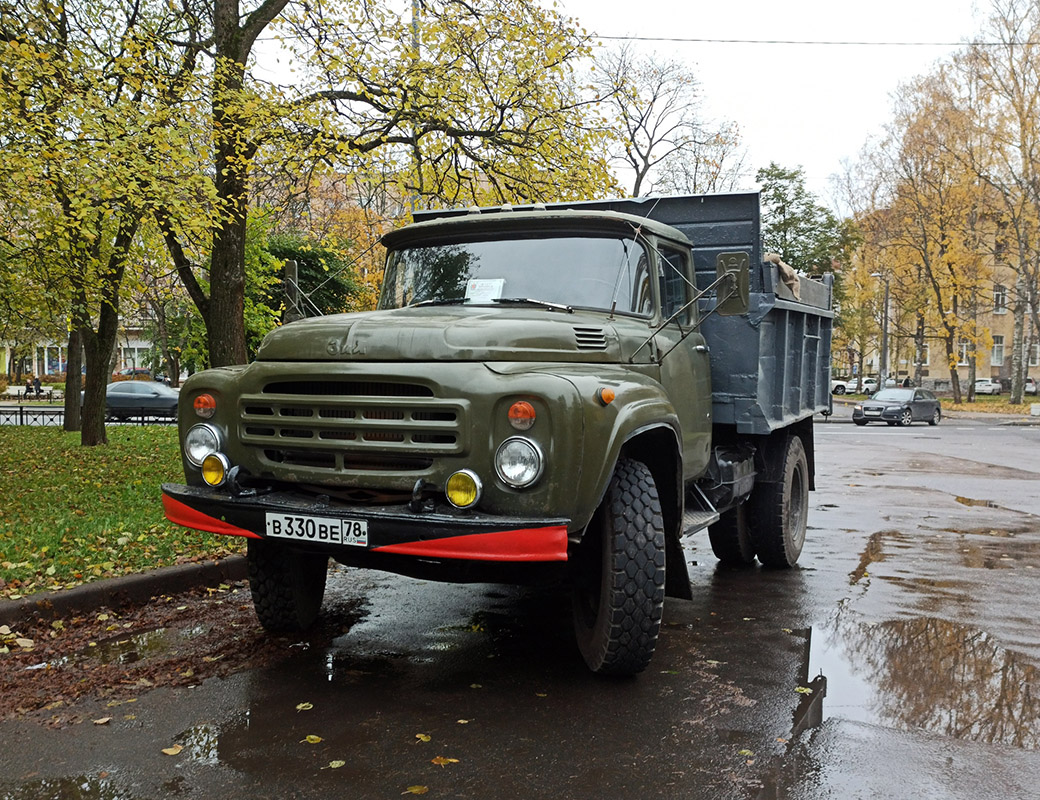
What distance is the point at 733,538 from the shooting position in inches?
298

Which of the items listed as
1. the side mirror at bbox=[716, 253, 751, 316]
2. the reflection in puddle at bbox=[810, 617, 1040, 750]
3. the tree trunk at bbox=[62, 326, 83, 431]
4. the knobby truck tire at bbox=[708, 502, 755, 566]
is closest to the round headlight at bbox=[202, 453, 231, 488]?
the side mirror at bbox=[716, 253, 751, 316]

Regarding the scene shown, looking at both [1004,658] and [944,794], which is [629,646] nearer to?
[944,794]

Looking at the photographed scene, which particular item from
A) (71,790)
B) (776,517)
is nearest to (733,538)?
(776,517)

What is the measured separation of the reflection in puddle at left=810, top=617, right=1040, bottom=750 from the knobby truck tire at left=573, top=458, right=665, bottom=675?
93 centimetres

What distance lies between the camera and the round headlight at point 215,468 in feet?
15.1

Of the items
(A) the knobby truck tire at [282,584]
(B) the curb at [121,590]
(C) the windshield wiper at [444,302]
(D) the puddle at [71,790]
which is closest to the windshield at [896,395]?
(B) the curb at [121,590]

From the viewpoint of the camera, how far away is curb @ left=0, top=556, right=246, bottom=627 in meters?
5.51

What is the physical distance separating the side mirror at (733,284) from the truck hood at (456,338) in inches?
22.2

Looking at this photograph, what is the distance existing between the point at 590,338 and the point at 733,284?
99 centimetres

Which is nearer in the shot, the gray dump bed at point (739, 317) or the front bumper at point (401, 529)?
the front bumper at point (401, 529)

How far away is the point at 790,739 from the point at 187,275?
40.8ft

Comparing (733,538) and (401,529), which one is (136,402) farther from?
(401,529)

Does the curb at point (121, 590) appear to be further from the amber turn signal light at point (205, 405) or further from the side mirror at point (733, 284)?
the side mirror at point (733, 284)

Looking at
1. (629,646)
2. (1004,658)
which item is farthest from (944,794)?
(1004,658)
